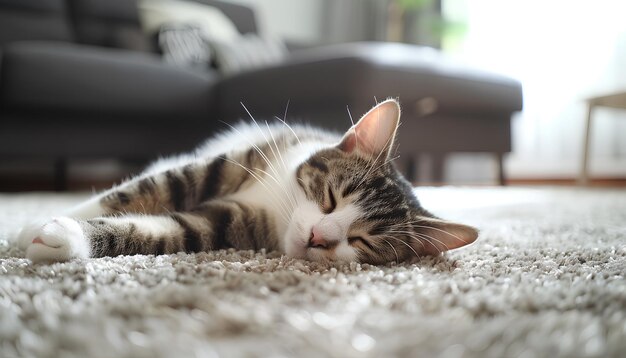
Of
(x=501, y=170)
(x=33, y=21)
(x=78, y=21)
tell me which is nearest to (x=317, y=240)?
(x=501, y=170)

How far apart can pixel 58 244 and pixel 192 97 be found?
5.45 ft

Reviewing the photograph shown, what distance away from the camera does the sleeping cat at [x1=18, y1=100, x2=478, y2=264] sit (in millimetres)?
709

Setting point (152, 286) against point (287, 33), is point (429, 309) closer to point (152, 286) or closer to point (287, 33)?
point (152, 286)

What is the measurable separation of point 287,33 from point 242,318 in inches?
156

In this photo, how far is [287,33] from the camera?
163 inches

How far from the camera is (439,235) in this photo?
2.53 feet

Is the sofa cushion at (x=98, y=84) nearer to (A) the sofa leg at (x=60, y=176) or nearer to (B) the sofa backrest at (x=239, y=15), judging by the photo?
(A) the sofa leg at (x=60, y=176)

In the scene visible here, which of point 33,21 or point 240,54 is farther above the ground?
point 33,21

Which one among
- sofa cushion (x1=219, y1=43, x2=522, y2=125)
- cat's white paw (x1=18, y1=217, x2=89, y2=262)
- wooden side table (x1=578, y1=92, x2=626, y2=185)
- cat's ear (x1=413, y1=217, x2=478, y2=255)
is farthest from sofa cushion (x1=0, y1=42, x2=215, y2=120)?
wooden side table (x1=578, y1=92, x2=626, y2=185)

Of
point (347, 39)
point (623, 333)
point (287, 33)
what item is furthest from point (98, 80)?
point (347, 39)

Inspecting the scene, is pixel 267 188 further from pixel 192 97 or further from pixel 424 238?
pixel 192 97

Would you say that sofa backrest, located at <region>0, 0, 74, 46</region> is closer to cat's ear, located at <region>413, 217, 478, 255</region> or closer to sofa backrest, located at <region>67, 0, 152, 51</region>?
sofa backrest, located at <region>67, 0, 152, 51</region>

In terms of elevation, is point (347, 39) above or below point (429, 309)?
above

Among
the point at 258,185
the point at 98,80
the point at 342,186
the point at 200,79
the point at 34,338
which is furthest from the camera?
the point at 200,79
